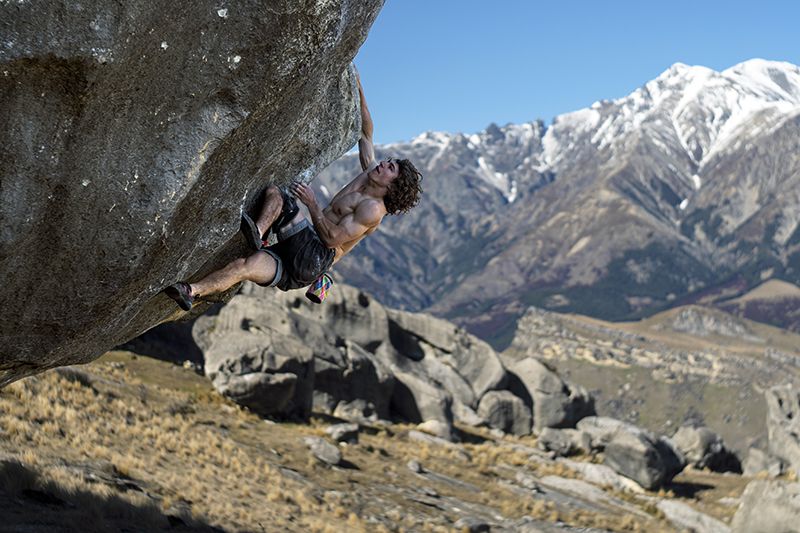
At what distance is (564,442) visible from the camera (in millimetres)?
52844

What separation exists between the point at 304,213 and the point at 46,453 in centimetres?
1426

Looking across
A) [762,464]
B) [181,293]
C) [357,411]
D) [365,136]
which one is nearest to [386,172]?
[365,136]

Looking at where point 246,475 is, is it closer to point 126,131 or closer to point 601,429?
point 126,131

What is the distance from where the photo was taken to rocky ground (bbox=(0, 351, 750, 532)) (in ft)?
60.7

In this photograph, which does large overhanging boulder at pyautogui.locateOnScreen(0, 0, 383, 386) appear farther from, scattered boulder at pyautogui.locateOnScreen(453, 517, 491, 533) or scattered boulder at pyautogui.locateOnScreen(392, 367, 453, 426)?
scattered boulder at pyautogui.locateOnScreen(392, 367, 453, 426)

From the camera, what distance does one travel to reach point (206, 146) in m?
7.60

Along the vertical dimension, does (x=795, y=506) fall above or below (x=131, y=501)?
below

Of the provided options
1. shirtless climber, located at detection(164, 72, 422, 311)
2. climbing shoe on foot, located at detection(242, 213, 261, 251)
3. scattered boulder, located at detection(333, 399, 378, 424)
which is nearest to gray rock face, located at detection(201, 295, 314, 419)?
scattered boulder, located at detection(333, 399, 378, 424)

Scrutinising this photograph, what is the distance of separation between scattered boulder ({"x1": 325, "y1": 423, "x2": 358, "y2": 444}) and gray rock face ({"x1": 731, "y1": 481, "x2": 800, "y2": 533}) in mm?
18536

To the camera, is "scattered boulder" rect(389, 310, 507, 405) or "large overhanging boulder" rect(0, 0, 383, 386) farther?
"scattered boulder" rect(389, 310, 507, 405)

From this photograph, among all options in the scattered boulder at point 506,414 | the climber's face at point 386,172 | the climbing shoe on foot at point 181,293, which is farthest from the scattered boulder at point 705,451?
the climbing shoe on foot at point 181,293

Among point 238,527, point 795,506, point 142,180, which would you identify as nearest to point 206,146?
point 142,180

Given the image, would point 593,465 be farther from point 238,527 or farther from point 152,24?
point 152,24

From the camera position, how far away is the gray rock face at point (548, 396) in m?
60.6
